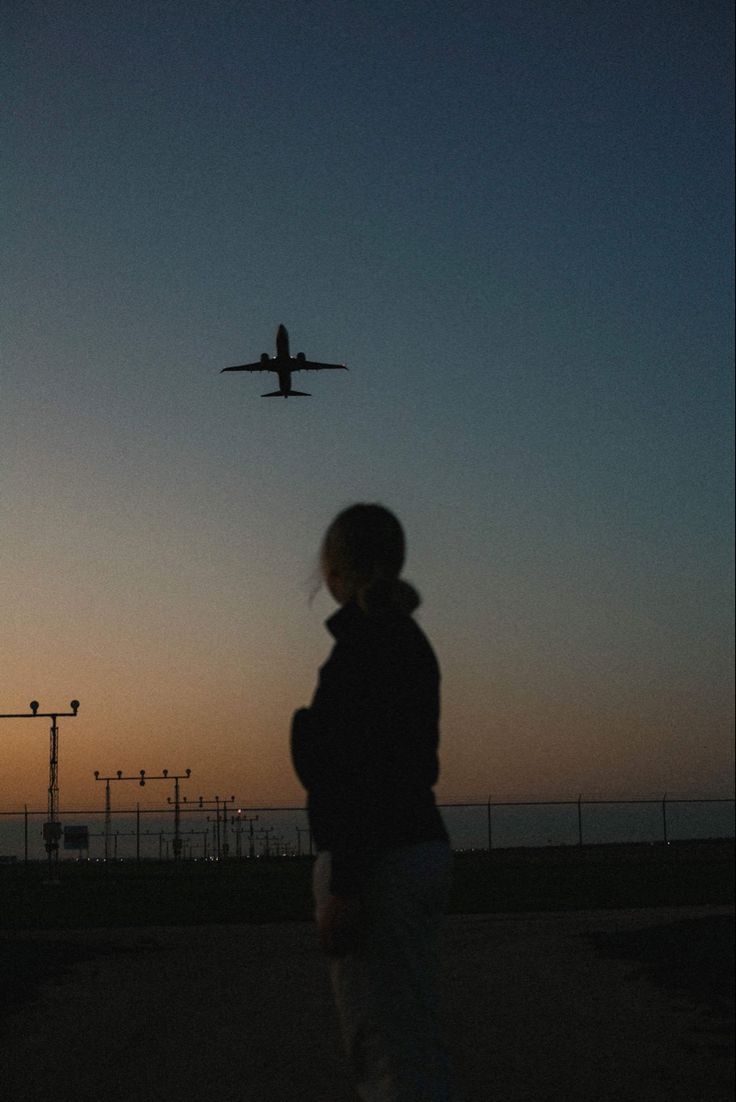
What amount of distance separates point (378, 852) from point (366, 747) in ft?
0.85

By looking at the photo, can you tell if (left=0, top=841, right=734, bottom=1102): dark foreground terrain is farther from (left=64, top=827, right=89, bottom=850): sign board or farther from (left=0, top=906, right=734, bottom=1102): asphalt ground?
(left=64, top=827, right=89, bottom=850): sign board

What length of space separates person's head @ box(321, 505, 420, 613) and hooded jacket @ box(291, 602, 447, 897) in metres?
0.09

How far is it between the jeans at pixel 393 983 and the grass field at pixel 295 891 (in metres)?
13.0

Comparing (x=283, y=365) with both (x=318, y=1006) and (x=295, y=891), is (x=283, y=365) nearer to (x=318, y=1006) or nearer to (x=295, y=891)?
(x=295, y=891)

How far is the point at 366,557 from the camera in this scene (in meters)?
3.34

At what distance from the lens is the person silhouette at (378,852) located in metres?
3.00

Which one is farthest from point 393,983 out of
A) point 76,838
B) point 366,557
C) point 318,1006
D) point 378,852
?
point 76,838

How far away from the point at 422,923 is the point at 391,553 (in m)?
0.96

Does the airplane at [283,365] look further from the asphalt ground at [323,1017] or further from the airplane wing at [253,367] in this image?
the asphalt ground at [323,1017]

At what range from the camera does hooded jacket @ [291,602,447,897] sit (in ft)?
9.87

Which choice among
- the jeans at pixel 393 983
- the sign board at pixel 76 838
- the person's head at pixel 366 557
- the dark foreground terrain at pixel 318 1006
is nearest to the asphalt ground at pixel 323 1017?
the dark foreground terrain at pixel 318 1006

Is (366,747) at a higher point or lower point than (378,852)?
higher

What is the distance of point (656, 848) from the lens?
142 feet

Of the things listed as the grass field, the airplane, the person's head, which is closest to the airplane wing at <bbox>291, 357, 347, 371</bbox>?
the airplane
